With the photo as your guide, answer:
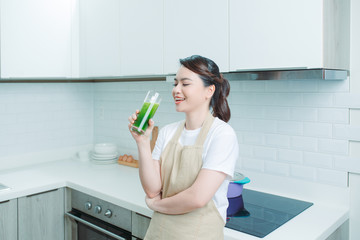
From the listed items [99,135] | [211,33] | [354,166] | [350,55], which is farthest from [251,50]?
[99,135]

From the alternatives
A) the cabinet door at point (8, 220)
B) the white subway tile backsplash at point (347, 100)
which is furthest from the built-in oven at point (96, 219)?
the white subway tile backsplash at point (347, 100)

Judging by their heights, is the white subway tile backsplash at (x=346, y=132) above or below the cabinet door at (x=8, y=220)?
above

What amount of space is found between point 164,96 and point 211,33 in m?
0.88

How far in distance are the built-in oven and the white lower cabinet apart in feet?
0.13

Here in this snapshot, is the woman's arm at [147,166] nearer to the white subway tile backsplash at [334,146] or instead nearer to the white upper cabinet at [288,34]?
the white upper cabinet at [288,34]

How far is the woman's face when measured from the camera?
1.30 metres

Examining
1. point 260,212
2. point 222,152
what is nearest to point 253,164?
point 260,212

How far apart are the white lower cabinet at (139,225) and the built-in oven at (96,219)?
0.04 m

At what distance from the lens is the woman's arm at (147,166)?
129cm

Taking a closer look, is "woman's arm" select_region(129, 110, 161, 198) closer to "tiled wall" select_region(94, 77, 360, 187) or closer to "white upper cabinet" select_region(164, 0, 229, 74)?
"white upper cabinet" select_region(164, 0, 229, 74)

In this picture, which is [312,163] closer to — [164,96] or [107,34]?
[164,96]

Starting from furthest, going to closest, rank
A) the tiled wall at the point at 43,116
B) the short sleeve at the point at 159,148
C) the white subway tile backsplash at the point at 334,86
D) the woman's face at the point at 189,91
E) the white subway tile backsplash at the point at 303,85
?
the tiled wall at the point at 43,116
the white subway tile backsplash at the point at 303,85
the white subway tile backsplash at the point at 334,86
the short sleeve at the point at 159,148
the woman's face at the point at 189,91

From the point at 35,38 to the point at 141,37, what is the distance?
75cm

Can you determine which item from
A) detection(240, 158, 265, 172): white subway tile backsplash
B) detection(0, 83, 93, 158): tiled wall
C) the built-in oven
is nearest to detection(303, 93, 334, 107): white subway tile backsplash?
detection(240, 158, 265, 172): white subway tile backsplash
